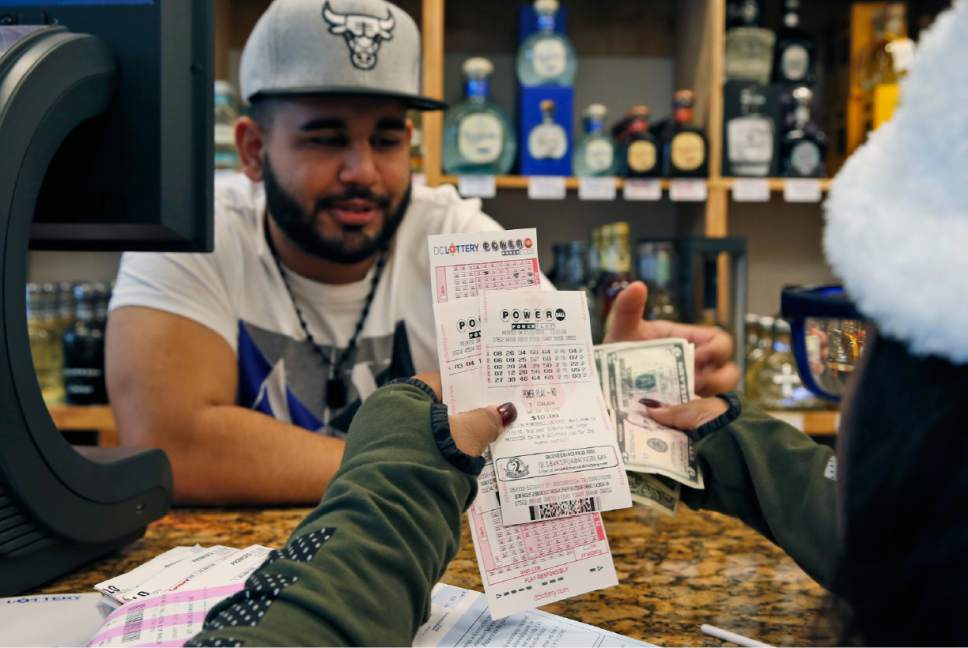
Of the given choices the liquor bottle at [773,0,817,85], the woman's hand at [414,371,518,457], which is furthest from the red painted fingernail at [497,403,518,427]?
the liquor bottle at [773,0,817,85]

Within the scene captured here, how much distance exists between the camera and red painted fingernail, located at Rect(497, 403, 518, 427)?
600 mm

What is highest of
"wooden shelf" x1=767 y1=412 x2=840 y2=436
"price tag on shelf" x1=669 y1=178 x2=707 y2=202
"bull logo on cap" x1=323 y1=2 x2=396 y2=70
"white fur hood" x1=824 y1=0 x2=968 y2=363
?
"bull logo on cap" x1=323 y1=2 x2=396 y2=70

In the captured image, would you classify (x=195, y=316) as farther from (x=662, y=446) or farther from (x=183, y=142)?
(x=662, y=446)

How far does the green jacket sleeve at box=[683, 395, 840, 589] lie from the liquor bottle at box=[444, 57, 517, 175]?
146 cm

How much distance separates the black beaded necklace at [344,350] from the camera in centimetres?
141

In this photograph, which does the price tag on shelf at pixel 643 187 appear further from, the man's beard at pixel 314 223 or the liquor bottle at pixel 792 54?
the man's beard at pixel 314 223

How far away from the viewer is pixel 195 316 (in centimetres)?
133

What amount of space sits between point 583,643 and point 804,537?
0.24 m

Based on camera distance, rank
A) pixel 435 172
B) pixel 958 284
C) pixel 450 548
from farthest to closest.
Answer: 1. pixel 435 172
2. pixel 450 548
3. pixel 958 284

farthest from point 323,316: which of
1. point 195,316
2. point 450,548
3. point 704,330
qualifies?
point 450,548

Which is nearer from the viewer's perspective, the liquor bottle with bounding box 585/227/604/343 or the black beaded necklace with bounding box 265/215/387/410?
the black beaded necklace with bounding box 265/215/387/410

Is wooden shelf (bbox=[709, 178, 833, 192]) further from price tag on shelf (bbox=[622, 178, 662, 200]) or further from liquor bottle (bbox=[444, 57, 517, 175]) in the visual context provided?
liquor bottle (bbox=[444, 57, 517, 175])

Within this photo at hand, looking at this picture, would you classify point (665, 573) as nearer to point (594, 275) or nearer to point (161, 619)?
point (161, 619)

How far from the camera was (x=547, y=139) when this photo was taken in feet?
6.96
